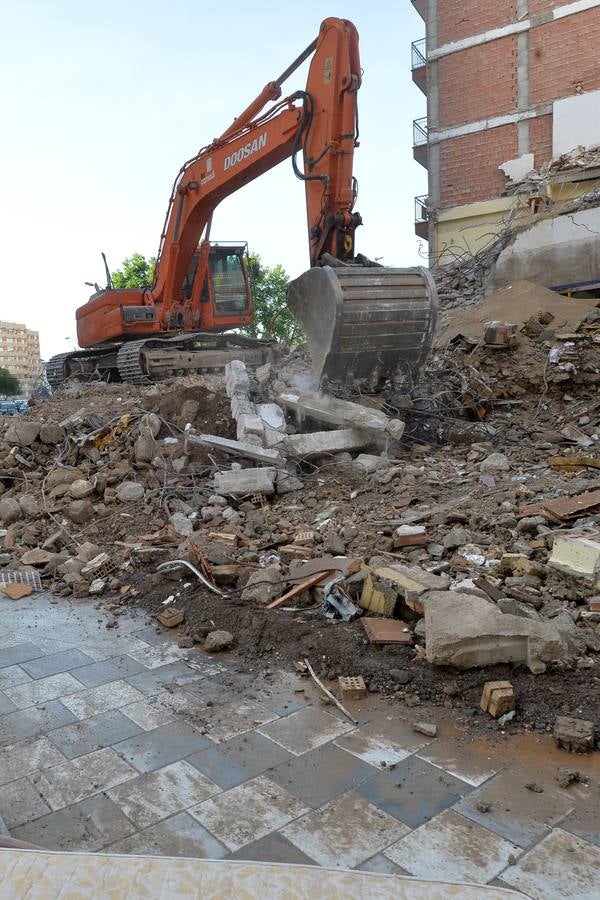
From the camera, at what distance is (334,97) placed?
731 cm

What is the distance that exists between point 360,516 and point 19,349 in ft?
353

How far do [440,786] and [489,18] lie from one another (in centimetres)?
2462

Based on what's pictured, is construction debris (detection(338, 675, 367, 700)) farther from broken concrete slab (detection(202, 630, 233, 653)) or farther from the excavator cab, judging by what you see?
the excavator cab

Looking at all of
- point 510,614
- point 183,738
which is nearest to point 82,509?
point 183,738

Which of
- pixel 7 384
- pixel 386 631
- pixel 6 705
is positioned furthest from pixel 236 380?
A: pixel 7 384

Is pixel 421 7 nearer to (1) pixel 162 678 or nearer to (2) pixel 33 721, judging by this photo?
(1) pixel 162 678

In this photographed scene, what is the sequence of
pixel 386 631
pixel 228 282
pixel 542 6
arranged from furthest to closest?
1. pixel 542 6
2. pixel 228 282
3. pixel 386 631

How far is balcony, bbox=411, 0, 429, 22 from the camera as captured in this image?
22.7 metres

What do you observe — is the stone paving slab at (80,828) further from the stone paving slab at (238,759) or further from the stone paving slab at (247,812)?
the stone paving slab at (238,759)

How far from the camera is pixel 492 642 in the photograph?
3.07 meters

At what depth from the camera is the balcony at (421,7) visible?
22703 millimetres

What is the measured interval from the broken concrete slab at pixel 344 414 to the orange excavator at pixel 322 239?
1.09 ft

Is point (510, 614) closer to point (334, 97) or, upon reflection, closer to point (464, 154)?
point (334, 97)

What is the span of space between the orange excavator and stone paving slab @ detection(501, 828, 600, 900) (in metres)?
5.38
